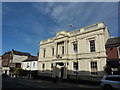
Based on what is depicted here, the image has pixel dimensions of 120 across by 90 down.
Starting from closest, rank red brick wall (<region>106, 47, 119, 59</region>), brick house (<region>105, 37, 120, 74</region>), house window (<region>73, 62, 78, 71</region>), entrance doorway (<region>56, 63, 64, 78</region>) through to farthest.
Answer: brick house (<region>105, 37, 120, 74</region>) → red brick wall (<region>106, 47, 119, 59</region>) → house window (<region>73, 62, 78, 71</region>) → entrance doorway (<region>56, 63, 64, 78</region>)

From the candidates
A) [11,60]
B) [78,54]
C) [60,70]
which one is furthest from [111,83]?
[11,60]

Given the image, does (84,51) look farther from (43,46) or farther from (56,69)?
(43,46)

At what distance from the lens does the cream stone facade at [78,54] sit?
1570 cm

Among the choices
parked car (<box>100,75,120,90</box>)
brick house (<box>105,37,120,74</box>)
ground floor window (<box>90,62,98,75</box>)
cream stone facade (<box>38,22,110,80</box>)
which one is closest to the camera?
parked car (<box>100,75,120,90</box>)

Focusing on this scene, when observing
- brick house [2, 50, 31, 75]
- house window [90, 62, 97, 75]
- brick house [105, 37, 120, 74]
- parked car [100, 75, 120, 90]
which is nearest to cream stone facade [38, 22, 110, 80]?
house window [90, 62, 97, 75]

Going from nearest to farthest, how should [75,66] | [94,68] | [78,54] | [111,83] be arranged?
[111,83] → [94,68] → [78,54] → [75,66]

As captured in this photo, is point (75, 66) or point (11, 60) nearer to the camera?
point (75, 66)

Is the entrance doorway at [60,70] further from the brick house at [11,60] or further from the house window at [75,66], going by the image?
the brick house at [11,60]

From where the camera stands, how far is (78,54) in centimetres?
1808

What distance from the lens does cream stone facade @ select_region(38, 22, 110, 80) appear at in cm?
1570

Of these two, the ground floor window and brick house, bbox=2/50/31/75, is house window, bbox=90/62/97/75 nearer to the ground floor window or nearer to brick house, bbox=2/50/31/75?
the ground floor window

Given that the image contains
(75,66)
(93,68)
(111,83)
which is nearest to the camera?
(111,83)

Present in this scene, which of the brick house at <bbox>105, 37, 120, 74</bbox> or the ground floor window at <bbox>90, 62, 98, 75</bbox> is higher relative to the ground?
the brick house at <bbox>105, 37, 120, 74</bbox>

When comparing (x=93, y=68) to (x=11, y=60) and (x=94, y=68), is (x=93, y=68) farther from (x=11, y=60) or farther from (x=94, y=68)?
(x=11, y=60)
